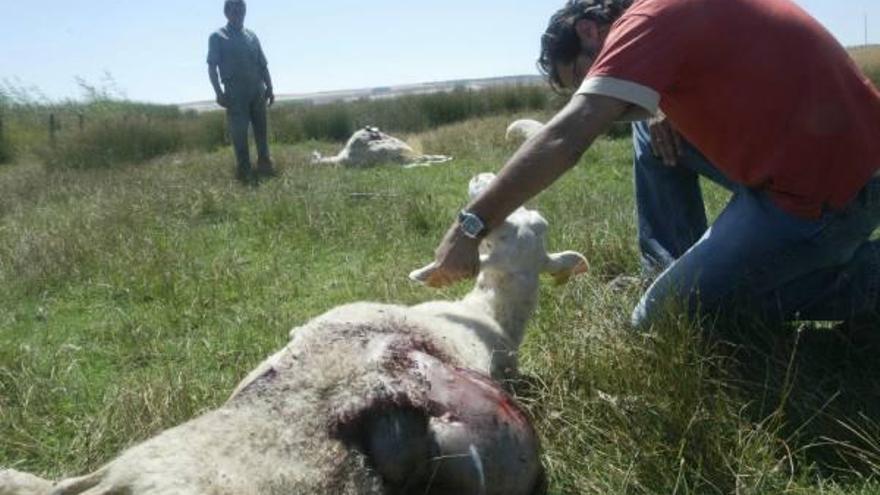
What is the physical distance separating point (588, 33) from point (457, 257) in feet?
3.93

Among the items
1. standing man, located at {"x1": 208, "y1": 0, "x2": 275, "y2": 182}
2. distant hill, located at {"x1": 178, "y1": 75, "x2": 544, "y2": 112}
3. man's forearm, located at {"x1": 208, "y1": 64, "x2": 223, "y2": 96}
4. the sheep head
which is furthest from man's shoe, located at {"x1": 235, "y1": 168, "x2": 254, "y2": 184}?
the sheep head

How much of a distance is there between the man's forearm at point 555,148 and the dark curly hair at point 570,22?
0.76m

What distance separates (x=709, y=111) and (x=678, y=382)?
103 centimetres

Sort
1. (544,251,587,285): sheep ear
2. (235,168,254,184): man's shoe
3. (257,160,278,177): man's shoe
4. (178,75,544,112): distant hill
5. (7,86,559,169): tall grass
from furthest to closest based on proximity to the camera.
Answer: (178,75,544,112): distant hill < (7,86,559,169): tall grass < (257,160,278,177): man's shoe < (235,168,254,184): man's shoe < (544,251,587,285): sheep ear

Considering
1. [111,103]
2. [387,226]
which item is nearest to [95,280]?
[387,226]

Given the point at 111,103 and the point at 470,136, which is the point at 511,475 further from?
the point at 111,103

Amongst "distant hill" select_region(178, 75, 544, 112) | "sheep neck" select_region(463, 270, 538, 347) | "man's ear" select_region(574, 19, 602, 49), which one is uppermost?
"man's ear" select_region(574, 19, 602, 49)

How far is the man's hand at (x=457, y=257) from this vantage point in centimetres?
337

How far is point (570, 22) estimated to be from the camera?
12.9ft

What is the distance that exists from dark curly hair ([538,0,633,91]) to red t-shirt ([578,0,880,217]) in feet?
1.76

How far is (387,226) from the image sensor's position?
23.7 ft

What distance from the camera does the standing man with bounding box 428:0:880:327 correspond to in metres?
3.25

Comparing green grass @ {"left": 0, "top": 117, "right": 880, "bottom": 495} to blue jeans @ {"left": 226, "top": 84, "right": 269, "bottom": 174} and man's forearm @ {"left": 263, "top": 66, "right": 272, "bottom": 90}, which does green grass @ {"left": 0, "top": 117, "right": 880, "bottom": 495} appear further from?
man's forearm @ {"left": 263, "top": 66, "right": 272, "bottom": 90}

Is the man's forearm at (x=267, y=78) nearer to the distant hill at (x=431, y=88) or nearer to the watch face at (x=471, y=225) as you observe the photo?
the distant hill at (x=431, y=88)
